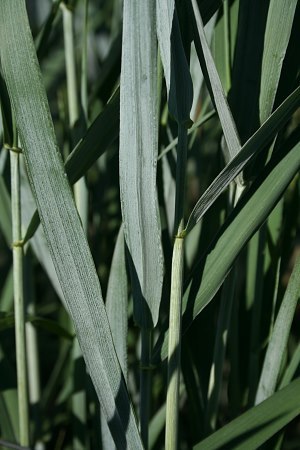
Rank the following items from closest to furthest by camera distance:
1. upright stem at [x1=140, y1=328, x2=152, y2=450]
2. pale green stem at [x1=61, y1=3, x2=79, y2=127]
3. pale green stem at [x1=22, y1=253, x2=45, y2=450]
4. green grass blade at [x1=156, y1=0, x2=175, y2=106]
Result: green grass blade at [x1=156, y1=0, x2=175, y2=106], upright stem at [x1=140, y1=328, x2=152, y2=450], pale green stem at [x1=61, y1=3, x2=79, y2=127], pale green stem at [x1=22, y1=253, x2=45, y2=450]

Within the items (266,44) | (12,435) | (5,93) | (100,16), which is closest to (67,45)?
(5,93)

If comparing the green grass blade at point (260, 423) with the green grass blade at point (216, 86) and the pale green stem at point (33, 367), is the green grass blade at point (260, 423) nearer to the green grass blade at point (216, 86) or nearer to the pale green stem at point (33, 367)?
the green grass blade at point (216, 86)

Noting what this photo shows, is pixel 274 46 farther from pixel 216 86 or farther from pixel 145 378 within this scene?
pixel 145 378

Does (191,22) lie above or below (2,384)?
above

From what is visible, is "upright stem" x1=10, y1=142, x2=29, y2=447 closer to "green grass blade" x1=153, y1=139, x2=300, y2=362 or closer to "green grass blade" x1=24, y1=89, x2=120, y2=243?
"green grass blade" x1=24, y1=89, x2=120, y2=243

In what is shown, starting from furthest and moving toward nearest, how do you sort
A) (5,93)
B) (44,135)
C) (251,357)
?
(251,357) → (5,93) → (44,135)

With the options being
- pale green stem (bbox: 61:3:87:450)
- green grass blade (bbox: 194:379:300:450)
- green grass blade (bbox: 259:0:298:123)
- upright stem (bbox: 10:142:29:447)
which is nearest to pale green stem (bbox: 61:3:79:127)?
pale green stem (bbox: 61:3:87:450)

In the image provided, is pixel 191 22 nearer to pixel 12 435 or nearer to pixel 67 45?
pixel 67 45
